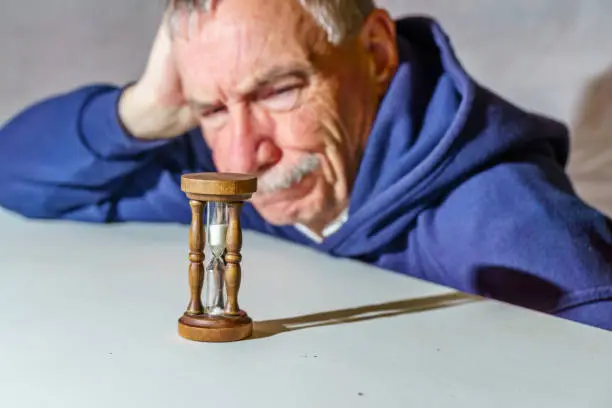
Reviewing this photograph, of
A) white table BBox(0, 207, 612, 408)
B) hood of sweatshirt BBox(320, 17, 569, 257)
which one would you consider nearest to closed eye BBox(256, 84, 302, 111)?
hood of sweatshirt BBox(320, 17, 569, 257)

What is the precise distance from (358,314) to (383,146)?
13.1 inches

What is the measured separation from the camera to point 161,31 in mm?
1078

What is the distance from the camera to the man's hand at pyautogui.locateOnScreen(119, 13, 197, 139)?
1.08 m

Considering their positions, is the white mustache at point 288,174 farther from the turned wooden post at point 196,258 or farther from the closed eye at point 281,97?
the turned wooden post at point 196,258

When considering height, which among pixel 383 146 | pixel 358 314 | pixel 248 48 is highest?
pixel 248 48

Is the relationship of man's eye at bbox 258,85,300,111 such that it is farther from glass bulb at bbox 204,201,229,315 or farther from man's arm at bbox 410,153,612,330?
glass bulb at bbox 204,201,229,315

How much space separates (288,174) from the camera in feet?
3.18

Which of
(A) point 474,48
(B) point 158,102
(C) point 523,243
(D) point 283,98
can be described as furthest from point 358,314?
(A) point 474,48

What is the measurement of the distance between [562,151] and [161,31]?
1.84 feet

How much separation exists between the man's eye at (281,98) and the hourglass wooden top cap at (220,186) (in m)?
0.38

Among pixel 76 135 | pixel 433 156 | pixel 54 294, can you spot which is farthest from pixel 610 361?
pixel 76 135

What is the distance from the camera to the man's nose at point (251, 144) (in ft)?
3.16

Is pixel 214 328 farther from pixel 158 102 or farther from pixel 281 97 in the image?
pixel 158 102

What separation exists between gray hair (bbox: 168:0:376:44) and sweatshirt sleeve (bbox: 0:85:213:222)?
9.8 inches
